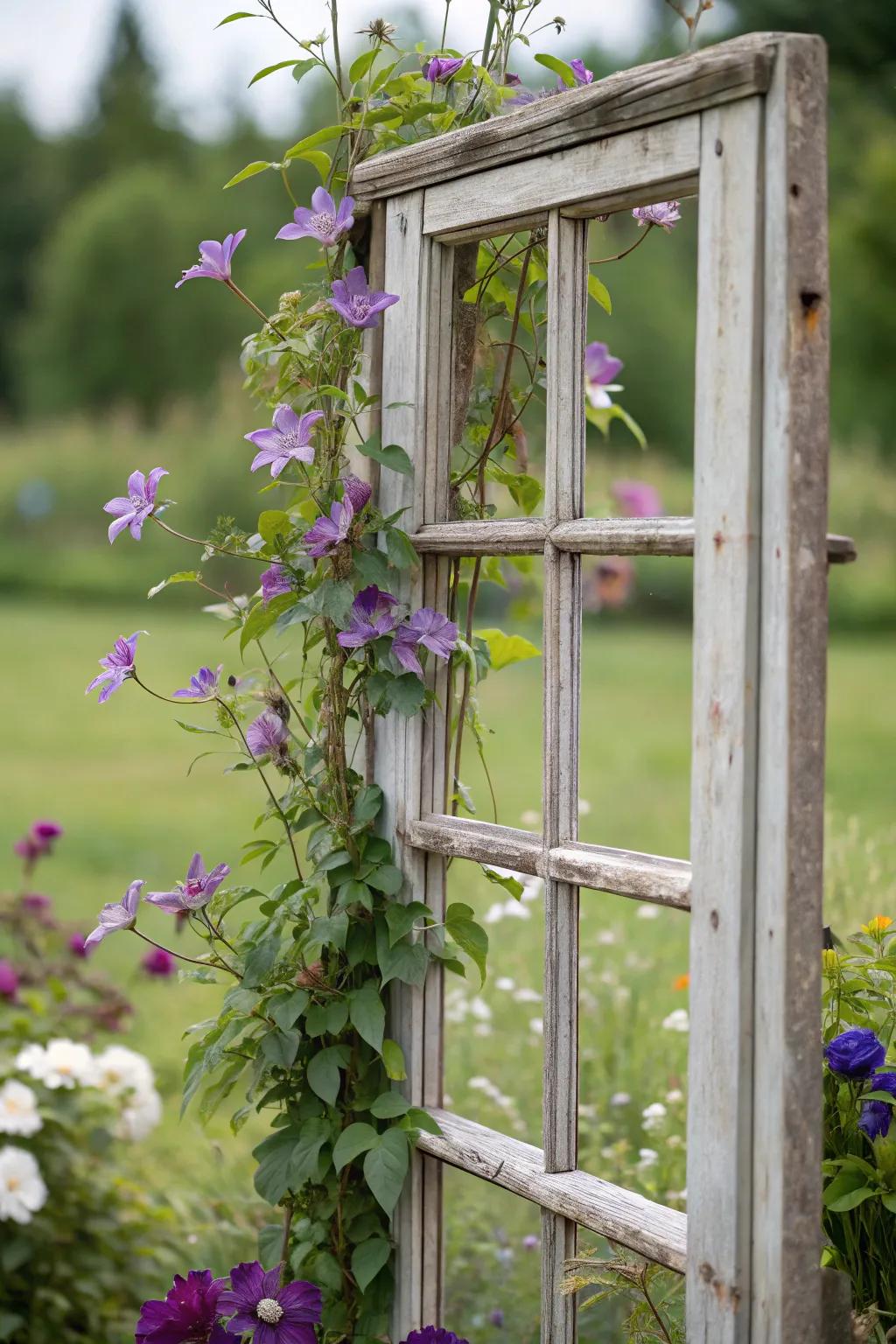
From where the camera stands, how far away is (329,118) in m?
16.9

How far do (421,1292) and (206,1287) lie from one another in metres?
0.24

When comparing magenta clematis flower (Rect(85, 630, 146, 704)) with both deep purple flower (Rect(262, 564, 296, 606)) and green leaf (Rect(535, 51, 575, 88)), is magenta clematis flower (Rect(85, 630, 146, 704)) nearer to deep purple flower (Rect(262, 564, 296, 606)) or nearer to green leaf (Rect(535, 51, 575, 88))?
deep purple flower (Rect(262, 564, 296, 606))

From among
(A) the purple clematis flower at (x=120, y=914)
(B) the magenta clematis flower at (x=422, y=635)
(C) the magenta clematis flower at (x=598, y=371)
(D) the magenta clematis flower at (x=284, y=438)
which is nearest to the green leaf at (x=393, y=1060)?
(A) the purple clematis flower at (x=120, y=914)

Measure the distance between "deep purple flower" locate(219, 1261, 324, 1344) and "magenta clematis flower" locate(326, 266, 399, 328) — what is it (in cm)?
97

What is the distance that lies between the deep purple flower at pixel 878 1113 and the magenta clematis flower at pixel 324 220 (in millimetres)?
1016

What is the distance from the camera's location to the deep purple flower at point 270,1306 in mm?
1301

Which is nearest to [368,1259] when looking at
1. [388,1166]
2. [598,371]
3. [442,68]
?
[388,1166]

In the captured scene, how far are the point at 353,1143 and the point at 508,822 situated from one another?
343cm

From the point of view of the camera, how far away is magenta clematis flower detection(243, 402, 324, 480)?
52.3 inches

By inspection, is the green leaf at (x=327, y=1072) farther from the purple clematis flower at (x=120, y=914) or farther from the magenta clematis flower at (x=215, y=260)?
the magenta clematis flower at (x=215, y=260)

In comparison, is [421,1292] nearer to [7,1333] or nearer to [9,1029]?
[7,1333]

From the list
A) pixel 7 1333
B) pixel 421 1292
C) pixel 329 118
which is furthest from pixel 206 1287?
pixel 329 118

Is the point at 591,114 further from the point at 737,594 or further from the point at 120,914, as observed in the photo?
the point at 120,914

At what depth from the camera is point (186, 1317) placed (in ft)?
4.40
